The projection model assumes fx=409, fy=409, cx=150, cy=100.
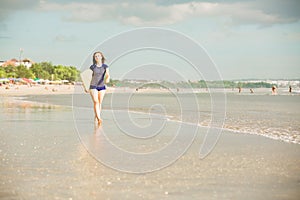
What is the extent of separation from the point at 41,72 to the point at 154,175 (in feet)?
416

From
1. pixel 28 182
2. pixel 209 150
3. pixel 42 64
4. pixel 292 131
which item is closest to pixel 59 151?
pixel 28 182

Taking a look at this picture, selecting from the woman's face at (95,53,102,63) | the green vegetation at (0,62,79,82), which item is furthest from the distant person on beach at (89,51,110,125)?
the green vegetation at (0,62,79,82)

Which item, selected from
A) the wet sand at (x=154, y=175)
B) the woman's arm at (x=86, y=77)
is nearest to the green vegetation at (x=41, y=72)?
the woman's arm at (x=86, y=77)

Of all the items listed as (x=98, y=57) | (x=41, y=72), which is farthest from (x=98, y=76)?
(x=41, y=72)

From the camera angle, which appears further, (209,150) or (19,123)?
(19,123)

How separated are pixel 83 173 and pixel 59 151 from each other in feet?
6.33

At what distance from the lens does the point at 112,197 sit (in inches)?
178

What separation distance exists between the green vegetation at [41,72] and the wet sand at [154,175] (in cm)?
10628

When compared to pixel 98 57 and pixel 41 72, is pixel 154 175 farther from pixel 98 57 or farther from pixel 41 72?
pixel 41 72

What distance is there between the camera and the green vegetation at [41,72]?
114875 mm

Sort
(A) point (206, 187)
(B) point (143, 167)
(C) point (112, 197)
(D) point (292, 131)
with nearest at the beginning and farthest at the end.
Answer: (C) point (112, 197) < (A) point (206, 187) < (B) point (143, 167) < (D) point (292, 131)

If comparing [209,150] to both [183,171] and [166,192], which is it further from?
[166,192]

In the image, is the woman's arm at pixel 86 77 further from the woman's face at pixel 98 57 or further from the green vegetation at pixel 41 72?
the green vegetation at pixel 41 72

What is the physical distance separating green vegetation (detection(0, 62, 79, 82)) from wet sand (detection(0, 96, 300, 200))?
106284 millimetres
